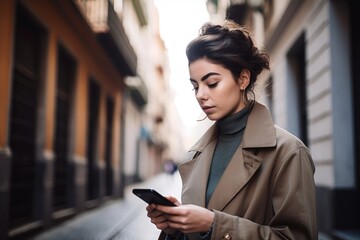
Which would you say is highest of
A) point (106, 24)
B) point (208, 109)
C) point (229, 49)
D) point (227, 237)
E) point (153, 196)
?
point (106, 24)

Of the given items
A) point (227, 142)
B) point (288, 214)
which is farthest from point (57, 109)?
point (288, 214)

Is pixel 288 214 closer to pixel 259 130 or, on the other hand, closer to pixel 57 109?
pixel 259 130

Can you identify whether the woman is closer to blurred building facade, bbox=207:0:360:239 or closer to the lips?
the lips

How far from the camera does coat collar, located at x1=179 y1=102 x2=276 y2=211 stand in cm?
168

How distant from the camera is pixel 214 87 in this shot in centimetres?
178

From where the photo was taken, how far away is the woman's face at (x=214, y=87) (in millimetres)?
1766

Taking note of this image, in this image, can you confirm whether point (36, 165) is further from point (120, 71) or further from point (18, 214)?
point (120, 71)

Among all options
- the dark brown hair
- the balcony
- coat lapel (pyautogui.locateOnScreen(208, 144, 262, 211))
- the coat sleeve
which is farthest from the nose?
the balcony

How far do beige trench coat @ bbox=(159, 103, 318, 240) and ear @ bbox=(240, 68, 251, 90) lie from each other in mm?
97

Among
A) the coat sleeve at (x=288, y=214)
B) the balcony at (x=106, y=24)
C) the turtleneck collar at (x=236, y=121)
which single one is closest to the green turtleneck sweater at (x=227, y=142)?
the turtleneck collar at (x=236, y=121)

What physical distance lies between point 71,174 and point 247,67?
351 inches

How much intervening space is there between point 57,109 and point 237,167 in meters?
8.49

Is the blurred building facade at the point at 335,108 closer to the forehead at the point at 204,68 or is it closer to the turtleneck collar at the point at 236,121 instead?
the turtleneck collar at the point at 236,121

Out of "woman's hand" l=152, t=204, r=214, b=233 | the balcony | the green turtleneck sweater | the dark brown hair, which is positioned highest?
the balcony
